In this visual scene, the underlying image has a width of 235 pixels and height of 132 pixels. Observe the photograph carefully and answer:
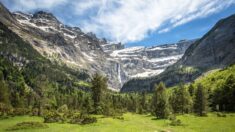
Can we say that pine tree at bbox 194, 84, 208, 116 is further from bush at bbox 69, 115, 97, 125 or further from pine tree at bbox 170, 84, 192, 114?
bush at bbox 69, 115, 97, 125

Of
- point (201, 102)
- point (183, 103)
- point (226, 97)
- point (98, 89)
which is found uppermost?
point (98, 89)

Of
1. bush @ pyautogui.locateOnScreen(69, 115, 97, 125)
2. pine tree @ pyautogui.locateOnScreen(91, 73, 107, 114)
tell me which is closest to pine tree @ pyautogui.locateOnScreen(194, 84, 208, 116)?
pine tree @ pyautogui.locateOnScreen(91, 73, 107, 114)

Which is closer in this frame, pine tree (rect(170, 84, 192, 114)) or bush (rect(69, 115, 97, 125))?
bush (rect(69, 115, 97, 125))

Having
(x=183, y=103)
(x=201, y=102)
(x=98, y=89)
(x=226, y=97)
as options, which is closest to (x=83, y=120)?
(x=98, y=89)

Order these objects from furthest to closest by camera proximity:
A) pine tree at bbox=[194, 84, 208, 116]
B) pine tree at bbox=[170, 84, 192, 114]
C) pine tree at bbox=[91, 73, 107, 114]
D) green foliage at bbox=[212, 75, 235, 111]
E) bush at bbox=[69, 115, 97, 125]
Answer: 1. green foliage at bbox=[212, 75, 235, 111]
2. pine tree at bbox=[170, 84, 192, 114]
3. pine tree at bbox=[91, 73, 107, 114]
4. pine tree at bbox=[194, 84, 208, 116]
5. bush at bbox=[69, 115, 97, 125]

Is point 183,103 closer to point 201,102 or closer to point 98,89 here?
point 201,102

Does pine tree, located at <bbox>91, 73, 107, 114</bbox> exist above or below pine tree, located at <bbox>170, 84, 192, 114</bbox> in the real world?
above

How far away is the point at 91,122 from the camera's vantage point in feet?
213

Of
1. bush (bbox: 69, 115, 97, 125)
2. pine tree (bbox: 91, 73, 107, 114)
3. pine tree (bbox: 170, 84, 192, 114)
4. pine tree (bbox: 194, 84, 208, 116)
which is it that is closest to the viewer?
bush (bbox: 69, 115, 97, 125)

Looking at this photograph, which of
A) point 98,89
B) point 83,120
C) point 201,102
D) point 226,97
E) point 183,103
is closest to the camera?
point 83,120

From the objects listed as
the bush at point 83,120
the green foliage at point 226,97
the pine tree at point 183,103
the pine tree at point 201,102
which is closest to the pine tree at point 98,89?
the pine tree at point 183,103

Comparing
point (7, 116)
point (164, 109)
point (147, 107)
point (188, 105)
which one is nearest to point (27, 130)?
point (7, 116)

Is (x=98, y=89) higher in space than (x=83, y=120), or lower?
higher

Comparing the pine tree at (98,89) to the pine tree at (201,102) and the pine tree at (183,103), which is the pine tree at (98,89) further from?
the pine tree at (201,102)
